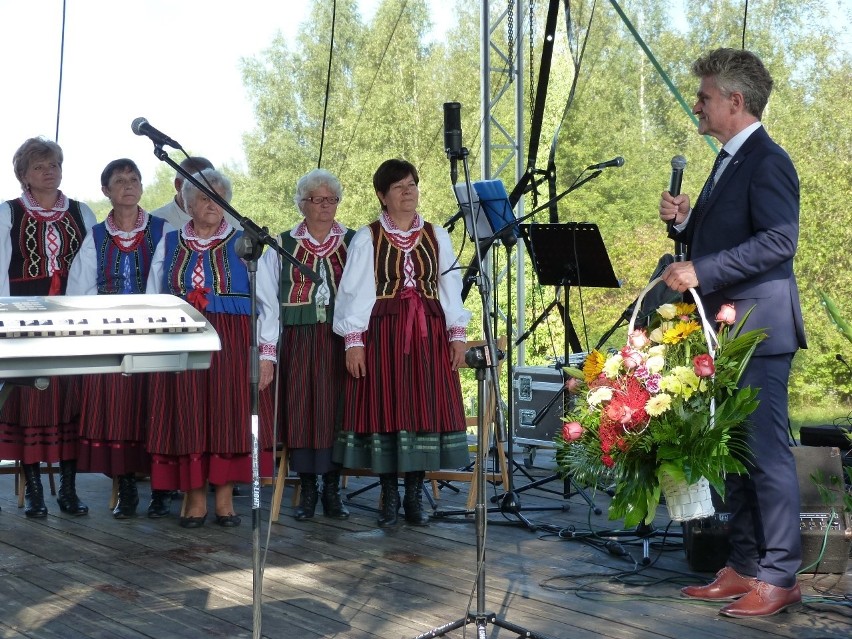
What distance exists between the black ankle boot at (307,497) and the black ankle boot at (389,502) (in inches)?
12.0

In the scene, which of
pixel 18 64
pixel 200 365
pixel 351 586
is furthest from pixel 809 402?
pixel 18 64

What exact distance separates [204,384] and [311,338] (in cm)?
48

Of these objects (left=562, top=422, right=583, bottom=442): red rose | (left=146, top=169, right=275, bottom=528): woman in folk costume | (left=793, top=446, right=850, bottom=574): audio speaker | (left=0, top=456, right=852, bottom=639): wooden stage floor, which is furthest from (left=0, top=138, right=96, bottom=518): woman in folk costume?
(left=793, top=446, right=850, bottom=574): audio speaker

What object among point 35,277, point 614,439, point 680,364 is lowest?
point 614,439

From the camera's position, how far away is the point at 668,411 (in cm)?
299

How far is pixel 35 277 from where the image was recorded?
475cm

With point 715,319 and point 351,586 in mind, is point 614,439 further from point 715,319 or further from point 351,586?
point 351,586

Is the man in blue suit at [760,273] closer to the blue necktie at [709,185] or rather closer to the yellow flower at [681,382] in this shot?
the blue necktie at [709,185]

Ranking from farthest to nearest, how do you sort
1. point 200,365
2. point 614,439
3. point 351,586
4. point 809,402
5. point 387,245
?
point 809,402
point 387,245
point 351,586
point 614,439
point 200,365

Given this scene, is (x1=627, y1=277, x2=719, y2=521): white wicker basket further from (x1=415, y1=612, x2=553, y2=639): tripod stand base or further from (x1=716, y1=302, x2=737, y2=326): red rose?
(x1=415, y1=612, x2=553, y2=639): tripod stand base

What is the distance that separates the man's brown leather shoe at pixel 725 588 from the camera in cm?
329

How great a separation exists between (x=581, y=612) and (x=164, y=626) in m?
1.18

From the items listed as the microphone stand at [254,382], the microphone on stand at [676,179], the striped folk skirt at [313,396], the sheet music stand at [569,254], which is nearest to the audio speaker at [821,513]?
the microphone on stand at [676,179]

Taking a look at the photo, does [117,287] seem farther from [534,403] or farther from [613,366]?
[534,403]
